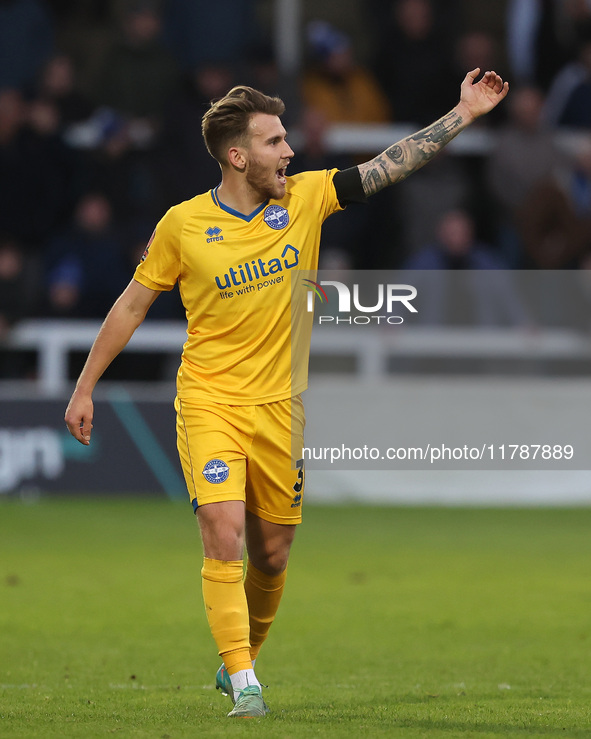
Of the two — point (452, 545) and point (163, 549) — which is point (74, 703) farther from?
point (452, 545)

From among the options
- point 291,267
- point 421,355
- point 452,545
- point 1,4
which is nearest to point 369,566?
point 452,545

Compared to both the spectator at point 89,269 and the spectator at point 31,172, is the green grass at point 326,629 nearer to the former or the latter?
the spectator at point 89,269

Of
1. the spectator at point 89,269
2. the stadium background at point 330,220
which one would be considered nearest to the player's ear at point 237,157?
the stadium background at point 330,220

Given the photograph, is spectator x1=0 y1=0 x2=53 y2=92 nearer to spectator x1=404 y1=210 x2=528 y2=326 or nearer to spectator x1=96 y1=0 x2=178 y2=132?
spectator x1=96 y1=0 x2=178 y2=132

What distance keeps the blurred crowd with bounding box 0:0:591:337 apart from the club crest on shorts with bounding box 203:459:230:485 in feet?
26.6

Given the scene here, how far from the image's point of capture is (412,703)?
18.1ft

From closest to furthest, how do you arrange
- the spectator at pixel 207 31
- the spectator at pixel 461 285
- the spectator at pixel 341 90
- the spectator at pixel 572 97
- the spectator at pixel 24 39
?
the spectator at pixel 461 285 < the spectator at pixel 207 31 < the spectator at pixel 341 90 < the spectator at pixel 572 97 < the spectator at pixel 24 39

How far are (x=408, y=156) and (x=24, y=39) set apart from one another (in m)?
10.5

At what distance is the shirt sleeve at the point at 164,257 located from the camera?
5.36 meters

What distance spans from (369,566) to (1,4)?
8.25 m

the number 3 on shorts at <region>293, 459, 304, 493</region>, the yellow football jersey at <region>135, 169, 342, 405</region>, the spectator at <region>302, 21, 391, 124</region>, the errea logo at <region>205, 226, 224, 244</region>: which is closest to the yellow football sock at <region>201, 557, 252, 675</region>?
the number 3 on shorts at <region>293, 459, 304, 493</region>

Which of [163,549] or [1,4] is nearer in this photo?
[163,549]

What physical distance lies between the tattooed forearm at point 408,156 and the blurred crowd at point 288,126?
7572 millimetres

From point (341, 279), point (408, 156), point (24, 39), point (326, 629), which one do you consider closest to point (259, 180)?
point (408, 156)
